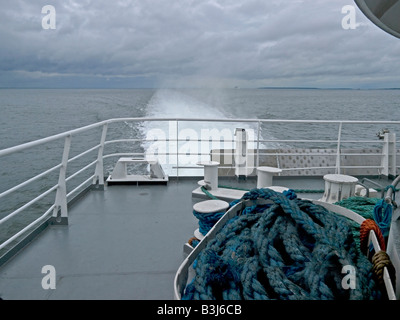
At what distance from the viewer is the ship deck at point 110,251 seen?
1753 mm

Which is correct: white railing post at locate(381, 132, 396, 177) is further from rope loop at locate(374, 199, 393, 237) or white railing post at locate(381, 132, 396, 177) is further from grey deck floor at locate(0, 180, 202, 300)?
rope loop at locate(374, 199, 393, 237)

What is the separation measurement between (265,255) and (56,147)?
13.9m

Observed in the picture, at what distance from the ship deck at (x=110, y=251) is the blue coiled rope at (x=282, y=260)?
650 mm

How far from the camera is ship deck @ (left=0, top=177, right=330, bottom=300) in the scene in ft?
5.75

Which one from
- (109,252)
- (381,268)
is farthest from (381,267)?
(109,252)

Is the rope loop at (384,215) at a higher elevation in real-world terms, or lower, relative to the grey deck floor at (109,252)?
higher

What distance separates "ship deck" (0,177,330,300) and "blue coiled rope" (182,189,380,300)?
650 millimetres

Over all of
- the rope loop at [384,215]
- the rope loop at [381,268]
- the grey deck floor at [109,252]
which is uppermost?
the rope loop at [384,215]

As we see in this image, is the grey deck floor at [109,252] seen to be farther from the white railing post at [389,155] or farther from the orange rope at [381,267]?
the white railing post at [389,155]

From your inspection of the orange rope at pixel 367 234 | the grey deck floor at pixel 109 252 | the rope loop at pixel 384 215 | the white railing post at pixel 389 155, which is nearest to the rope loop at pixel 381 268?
the orange rope at pixel 367 234

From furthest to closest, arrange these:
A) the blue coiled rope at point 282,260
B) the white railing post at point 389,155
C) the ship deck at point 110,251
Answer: the white railing post at point 389,155
the ship deck at point 110,251
the blue coiled rope at point 282,260

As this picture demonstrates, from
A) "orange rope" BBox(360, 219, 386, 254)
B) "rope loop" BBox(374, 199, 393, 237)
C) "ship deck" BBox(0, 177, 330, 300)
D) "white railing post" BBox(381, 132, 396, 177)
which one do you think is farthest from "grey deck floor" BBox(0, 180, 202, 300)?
"white railing post" BBox(381, 132, 396, 177)

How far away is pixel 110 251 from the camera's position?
2.21m
